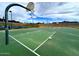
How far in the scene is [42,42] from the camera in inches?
162

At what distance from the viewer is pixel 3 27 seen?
4086mm

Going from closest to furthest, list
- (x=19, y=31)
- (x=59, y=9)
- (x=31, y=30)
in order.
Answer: (x=59, y=9) → (x=31, y=30) → (x=19, y=31)

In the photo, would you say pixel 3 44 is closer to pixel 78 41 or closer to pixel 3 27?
pixel 3 27

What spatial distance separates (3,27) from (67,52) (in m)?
1.32

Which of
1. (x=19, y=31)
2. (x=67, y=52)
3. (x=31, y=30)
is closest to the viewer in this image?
(x=67, y=52)

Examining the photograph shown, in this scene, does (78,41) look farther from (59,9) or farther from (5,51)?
(5,51)

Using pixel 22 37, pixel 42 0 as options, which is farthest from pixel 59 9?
pixel 22 37

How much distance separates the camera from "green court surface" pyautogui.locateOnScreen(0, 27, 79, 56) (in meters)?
3.79

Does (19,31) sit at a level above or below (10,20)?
below

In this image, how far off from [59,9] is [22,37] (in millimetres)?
929

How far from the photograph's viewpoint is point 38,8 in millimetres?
4117

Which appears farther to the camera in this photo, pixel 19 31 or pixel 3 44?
pixel 19 31

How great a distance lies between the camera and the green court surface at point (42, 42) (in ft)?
12.4

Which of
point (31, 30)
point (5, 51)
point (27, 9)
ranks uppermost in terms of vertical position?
point (27, 9)
